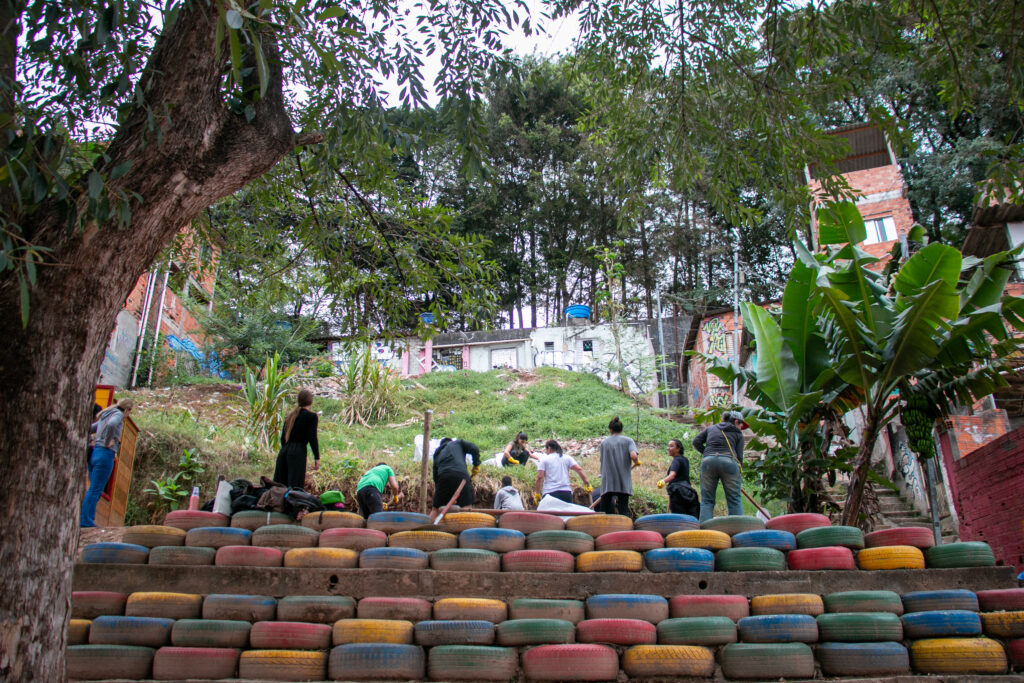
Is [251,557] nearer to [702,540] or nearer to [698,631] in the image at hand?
[698,631]

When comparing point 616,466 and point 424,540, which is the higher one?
point 616,466

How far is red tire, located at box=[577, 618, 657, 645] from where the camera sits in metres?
5.00

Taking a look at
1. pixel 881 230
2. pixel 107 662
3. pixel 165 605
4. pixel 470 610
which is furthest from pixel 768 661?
pixel 881 230

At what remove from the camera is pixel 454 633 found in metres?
4.96

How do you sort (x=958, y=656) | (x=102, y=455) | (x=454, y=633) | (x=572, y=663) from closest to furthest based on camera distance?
(x=572, y=663) → (x=958, y=656) → (x=454, y=633) → (x=102, y=455)

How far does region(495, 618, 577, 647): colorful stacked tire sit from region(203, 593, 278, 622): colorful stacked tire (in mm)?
1735

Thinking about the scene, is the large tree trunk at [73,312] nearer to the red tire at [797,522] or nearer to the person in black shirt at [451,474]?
the person in black shirt at [451,474]

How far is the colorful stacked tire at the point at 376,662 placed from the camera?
15.6 feet

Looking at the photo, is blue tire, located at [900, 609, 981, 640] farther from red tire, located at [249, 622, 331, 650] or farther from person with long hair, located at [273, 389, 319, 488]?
person with long hair, located at [273, 389, 319, 488]

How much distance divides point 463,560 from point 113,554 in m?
2.84

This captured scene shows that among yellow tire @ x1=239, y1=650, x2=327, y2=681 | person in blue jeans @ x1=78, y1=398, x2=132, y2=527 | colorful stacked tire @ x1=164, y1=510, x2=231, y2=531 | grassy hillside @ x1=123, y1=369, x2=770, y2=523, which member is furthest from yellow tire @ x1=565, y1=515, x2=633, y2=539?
grassy hillside @ x1=123, y1=369, x2=770, y2=523

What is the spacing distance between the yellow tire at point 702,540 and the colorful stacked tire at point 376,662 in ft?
7.59

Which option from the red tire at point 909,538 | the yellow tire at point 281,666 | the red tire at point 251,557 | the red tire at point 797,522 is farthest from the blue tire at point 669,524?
the red tire at point 251,557

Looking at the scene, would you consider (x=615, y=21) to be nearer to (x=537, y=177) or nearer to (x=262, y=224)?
(x=262, y=224)
